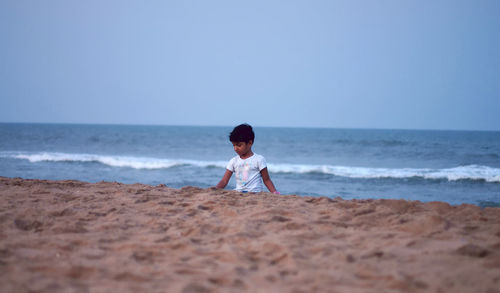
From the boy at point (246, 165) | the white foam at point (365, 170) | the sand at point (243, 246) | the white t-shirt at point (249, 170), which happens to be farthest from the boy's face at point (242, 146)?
the white foam at point (365, 170)

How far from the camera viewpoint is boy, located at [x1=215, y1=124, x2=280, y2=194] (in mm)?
4863

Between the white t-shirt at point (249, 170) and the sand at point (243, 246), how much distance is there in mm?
973

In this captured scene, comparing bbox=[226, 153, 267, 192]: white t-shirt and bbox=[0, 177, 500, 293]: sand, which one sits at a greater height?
bbox=[226, 153, 267, 192]: white t-shirt

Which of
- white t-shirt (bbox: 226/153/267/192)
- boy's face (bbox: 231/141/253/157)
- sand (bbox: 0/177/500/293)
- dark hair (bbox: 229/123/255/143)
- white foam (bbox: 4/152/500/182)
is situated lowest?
white foam (bbox: 4/152/500/182)

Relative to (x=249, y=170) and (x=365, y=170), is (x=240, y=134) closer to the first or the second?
(x=249, y=170)

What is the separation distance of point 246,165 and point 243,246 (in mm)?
2439

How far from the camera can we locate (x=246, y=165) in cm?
506

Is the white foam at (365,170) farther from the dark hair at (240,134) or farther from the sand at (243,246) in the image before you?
the sand at (243,246)

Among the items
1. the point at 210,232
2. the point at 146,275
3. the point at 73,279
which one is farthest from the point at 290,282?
the point at 73,279

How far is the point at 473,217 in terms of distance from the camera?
3.35 m

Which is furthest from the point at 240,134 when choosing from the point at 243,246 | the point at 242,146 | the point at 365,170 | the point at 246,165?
the point at 365,170

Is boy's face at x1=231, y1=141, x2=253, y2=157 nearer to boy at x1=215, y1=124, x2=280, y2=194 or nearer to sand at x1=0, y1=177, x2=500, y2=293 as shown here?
boy at x1=215, y1=124, x2=280, y2=194

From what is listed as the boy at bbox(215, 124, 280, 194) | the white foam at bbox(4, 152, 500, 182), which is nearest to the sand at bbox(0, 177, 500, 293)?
the boy at bbox(215, 124, 280, 194)

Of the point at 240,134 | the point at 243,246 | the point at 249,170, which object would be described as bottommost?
the point at 243,246
